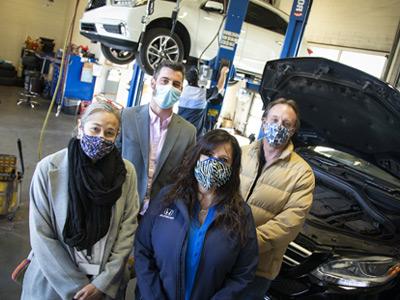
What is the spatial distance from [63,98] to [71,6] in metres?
5.54

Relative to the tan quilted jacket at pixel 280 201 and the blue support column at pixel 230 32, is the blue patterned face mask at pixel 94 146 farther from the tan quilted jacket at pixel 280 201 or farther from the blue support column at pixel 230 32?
the blue support column at pixel 230 32

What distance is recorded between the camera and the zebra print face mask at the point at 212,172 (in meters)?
1.51

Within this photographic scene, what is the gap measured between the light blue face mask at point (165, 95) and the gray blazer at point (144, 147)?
0.32ft

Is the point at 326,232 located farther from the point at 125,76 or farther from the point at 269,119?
the point at 125,76

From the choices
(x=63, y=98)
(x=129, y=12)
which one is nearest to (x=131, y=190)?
(x=129, y=12)

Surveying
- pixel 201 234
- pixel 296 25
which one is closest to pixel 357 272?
pixel 201 234

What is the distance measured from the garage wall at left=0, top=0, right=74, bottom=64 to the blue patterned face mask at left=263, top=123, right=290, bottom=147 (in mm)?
12933

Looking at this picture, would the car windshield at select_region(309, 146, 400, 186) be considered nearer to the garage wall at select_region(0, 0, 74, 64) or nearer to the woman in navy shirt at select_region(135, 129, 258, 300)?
the woman in navy shirt at select_region(135, 129, 258, 300)

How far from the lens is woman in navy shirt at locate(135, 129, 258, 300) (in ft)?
4.83

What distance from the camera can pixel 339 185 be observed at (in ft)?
9.95

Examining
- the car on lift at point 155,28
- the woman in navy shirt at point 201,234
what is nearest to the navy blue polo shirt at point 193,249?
the woman in navy shirt at point 201,234

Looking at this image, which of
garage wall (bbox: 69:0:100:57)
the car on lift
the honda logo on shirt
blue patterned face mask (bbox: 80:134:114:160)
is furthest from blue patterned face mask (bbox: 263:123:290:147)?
garage wall (bbox: 69:0:100:57)

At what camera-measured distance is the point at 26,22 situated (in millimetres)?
12555

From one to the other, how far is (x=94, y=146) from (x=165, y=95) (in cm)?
61
